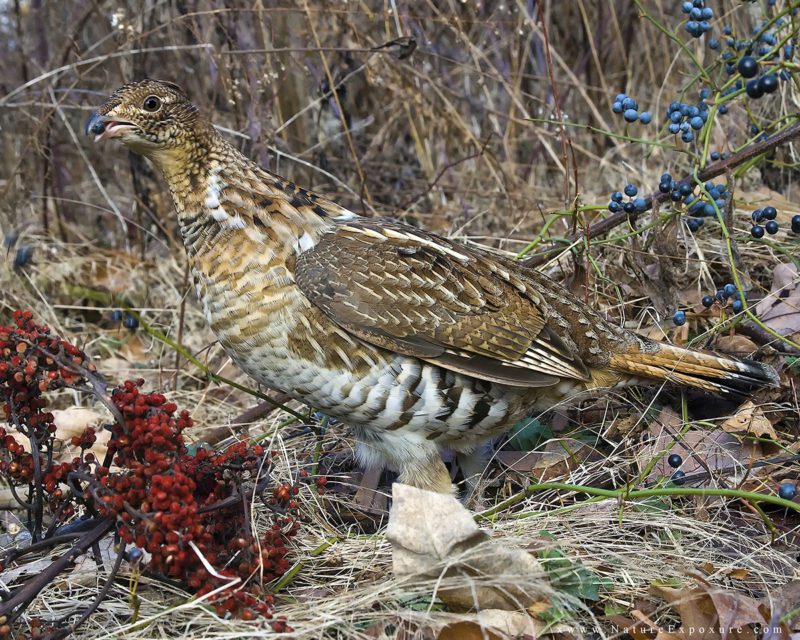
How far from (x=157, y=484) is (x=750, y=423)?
A: 2.48 meters

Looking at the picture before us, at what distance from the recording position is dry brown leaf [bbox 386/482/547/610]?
2873 millimetres

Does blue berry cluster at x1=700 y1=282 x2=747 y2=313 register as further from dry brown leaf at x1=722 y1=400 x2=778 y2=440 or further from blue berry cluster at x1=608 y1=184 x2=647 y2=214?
blue berry cluster at x1=608 y1=184 x2=647 y2=214

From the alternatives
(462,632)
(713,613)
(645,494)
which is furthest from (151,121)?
(713,613)

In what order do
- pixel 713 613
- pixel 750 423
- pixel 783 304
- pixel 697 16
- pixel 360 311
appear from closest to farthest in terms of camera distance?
pixel 713 613 < pixel 360 311 < pixel 750 423 < pixel 697 16 < pixel 783 304

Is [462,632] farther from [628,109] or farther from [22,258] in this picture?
[22,258]

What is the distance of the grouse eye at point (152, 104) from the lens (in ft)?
11.8

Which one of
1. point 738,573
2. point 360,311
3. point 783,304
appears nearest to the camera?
point 738,573

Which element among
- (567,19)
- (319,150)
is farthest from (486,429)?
(567,19)

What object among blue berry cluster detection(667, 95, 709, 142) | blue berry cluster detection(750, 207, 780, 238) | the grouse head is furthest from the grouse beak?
blue berry cluster detection(750, 207, 780, 238)

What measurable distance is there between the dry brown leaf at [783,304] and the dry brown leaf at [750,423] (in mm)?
544

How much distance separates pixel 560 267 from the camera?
4.82m

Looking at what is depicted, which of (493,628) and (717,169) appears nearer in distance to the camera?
(493,628)

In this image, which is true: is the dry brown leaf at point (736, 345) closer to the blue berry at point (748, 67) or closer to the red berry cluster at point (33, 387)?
the blue berry at point (748, 67)

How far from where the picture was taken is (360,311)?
347cm
